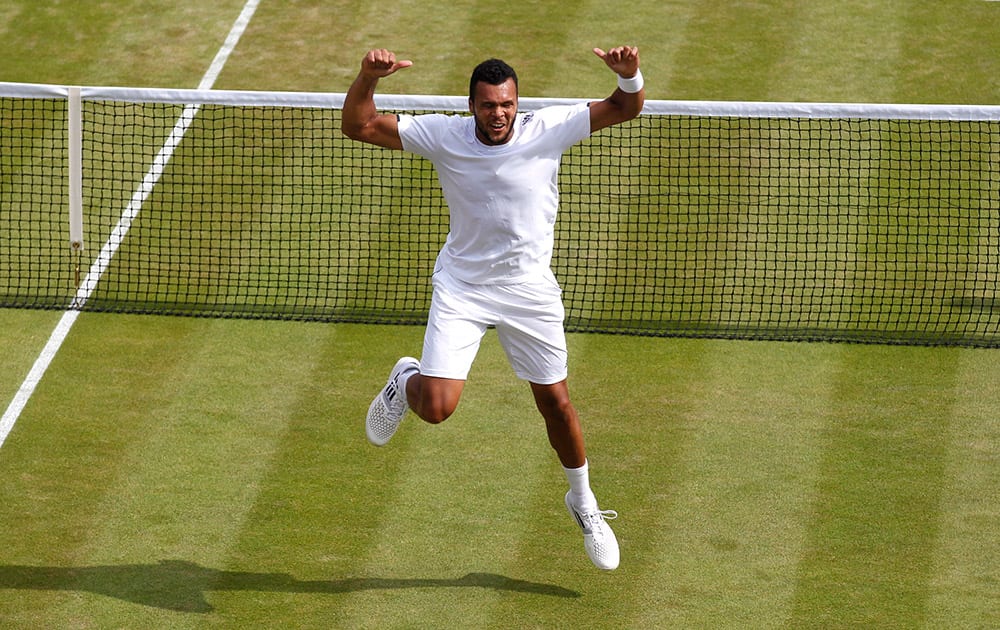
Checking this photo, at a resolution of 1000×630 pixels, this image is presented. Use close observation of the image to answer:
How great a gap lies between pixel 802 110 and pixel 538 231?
4196 mm

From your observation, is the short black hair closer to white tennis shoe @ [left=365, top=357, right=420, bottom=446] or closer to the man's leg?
the man's leg

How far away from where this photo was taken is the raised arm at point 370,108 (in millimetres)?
8797

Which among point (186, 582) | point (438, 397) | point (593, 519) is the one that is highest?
point (438, 397)

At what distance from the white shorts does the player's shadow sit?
1.34 m

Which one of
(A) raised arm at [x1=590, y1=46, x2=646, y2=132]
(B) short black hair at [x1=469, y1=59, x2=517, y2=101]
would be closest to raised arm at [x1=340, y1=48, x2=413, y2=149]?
(B) short black hair at [x1=469, y1=59, x2=517, y2=101]

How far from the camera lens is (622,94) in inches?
362

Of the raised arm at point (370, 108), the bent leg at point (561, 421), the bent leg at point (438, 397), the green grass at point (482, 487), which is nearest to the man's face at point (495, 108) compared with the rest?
the raised arm at point (370, 108)

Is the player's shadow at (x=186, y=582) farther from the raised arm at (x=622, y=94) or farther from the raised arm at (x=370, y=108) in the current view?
the raised arm at (x=622, y=94)

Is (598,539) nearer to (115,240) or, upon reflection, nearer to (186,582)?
(186,582)

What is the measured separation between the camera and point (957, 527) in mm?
10281

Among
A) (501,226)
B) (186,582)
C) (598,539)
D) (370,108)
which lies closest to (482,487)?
(598,539)

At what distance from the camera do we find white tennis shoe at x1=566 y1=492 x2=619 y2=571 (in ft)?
31.8

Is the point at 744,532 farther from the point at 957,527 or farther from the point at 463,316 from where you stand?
the point at 463,316

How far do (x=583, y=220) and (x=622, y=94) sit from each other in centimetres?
565
